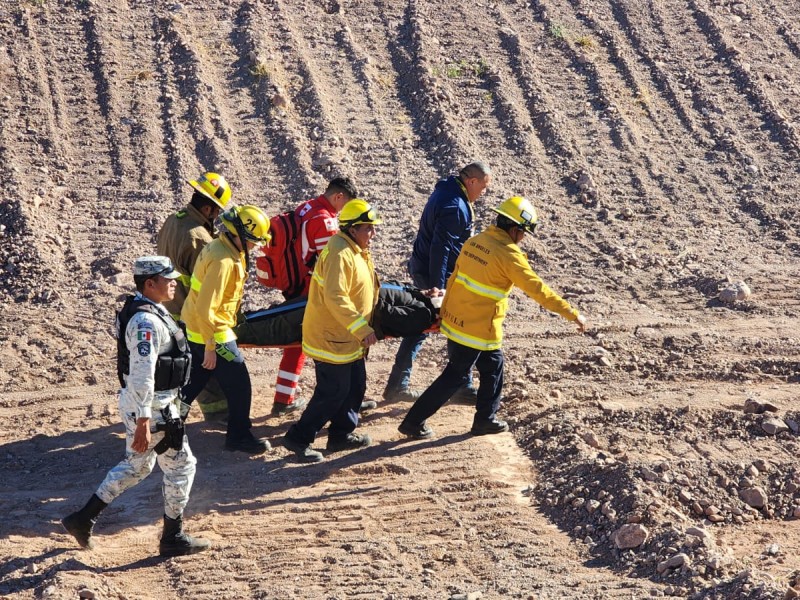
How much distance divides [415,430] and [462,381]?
574 millimetres

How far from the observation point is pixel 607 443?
8.12 metres

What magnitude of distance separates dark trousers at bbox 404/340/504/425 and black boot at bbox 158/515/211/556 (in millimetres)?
2176

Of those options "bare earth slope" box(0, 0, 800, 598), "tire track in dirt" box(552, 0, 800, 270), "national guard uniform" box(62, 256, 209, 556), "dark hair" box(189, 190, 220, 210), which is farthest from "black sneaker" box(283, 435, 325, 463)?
"tire track in dirt" box(552, 0, 800, 270)

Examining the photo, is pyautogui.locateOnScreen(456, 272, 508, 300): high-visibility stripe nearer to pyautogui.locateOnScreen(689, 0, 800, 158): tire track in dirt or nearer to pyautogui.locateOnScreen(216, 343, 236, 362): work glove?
pyautogui.locateOnScreen(216, 343, 236, 362): work glove

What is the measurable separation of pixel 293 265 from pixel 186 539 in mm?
2516

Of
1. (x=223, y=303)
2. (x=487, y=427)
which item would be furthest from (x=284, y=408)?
(x=487, y=427)

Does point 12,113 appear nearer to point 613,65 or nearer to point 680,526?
point 613,65

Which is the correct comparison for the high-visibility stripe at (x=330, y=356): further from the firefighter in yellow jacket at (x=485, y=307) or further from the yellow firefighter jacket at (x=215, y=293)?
the firefighter in yellow jacket at (x=485, y=307)

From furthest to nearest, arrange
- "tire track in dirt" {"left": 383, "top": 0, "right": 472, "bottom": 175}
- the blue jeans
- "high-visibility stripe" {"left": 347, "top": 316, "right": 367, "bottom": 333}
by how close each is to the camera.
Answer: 1. "tire track in dirt" {"left": 383, "top": 0, "right": 472, "bottom": 175}
2. the blue jeans
3. "high-visibility stripe" {"left": 347, "top": 316, "right": 367, "bottom": 333}

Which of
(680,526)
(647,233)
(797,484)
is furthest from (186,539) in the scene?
(647,233)

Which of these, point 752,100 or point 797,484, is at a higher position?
point 752,100

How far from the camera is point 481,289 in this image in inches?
307

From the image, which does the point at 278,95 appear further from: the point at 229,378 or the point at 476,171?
the point at 229,378

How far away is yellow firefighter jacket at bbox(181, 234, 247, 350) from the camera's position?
7.31 meters
